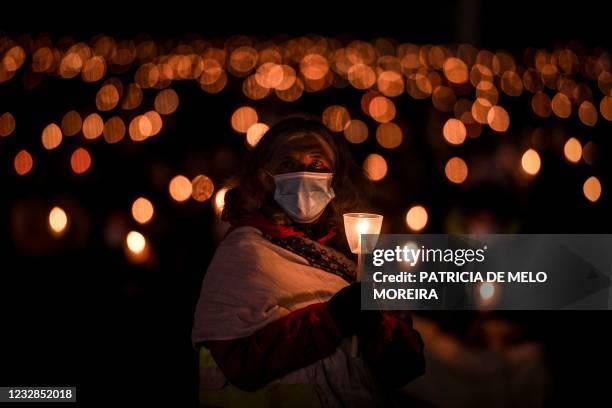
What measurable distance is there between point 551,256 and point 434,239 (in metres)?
0.76

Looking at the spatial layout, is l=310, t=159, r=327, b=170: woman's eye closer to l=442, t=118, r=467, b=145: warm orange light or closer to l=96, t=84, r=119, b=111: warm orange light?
l=442, t=118, r=467, b=145: warm orange light

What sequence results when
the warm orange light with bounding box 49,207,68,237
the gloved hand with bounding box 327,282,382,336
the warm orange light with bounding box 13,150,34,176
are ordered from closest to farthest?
the gloved hand with bounding box 327,282,382,336 → the warm orange light with bounding box 49,207,68,237 → the warm orange light with bounding box 13,150,34,176

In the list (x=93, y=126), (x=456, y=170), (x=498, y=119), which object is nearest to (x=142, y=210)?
(x=93, y=126)

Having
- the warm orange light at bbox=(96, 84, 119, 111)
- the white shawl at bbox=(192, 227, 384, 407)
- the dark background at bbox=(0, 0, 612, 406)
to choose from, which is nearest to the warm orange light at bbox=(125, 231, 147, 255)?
the dark background at bbox=(0, 0, 612, 406)

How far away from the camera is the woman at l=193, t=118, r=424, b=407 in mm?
2342

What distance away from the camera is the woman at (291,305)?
2342mm

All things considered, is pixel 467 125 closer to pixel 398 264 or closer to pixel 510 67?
pixel 510 67

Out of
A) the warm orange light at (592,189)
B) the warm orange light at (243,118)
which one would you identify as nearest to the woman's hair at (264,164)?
the warm orange light at (592,189)

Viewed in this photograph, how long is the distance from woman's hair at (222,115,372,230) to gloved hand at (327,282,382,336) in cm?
63

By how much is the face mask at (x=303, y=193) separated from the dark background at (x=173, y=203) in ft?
5.89

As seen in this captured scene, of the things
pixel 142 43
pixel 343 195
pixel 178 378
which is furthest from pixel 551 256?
pixel 142 43

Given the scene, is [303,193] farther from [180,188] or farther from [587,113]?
[587,113]

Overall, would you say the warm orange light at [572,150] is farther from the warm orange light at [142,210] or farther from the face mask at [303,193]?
the face mask at [303,193]

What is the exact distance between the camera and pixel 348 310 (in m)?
2.30
